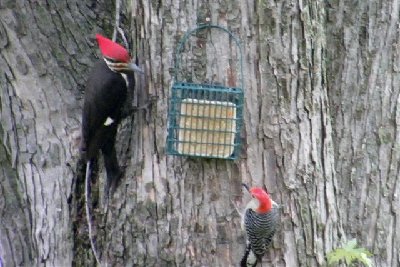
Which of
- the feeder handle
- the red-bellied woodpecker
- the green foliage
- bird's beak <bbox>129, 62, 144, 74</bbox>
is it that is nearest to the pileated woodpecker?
bird's beak <bbox>129, 62, 144, 74</bbox>

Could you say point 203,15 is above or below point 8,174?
above

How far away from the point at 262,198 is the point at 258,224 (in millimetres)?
151

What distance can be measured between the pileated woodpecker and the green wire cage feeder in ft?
1.17

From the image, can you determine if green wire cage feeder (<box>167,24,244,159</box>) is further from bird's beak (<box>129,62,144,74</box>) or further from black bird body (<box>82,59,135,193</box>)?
black bird body (<box>82,59,135,193</box>)

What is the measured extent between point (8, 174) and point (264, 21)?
5.98 feet

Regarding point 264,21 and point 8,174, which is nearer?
point 264,21

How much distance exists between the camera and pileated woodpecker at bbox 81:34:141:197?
3.85m

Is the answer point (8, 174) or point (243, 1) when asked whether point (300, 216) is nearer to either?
point (243, 1)

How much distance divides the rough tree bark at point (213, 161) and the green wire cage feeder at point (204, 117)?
0.05 meters

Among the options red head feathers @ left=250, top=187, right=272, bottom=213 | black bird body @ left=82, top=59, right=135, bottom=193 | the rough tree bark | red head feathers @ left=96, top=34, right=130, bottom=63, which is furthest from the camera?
black bird body @ left=82, top=59, right=135, bottom=193

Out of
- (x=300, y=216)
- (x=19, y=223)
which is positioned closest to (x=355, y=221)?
(x=300, y=216)

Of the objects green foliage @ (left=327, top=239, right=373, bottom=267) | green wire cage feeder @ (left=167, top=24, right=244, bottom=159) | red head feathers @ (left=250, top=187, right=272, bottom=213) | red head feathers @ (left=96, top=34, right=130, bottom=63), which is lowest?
green foliage @ (left=327, top=239, right=373, bottom=267)

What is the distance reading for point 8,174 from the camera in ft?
14.5

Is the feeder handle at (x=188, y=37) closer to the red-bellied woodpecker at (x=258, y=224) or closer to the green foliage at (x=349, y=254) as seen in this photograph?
the red-bellied woodpecker at (x=258, y=224)
